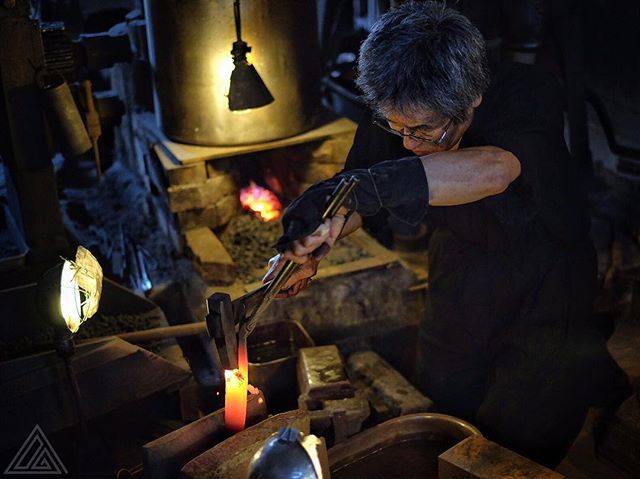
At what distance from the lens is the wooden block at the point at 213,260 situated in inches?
181

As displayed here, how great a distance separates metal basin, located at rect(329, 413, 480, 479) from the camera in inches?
120

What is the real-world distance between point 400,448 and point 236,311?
3.84 feet

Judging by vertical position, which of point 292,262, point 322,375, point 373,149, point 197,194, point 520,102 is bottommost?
point 322,375

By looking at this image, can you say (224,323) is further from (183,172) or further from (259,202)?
(259,202)

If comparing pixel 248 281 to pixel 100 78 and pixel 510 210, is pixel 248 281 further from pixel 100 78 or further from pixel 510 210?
pixel 100 78

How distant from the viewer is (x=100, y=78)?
8375 mm

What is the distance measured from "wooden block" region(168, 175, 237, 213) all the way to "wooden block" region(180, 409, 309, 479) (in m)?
2.52

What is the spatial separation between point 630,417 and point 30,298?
3.12 meters

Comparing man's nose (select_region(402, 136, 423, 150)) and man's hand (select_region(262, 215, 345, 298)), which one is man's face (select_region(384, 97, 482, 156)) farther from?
man's hand (select_region(262, 215, 345, 298))

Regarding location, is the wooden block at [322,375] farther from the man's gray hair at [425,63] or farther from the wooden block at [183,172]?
the wooden block at [183,172]

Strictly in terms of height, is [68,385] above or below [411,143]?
below

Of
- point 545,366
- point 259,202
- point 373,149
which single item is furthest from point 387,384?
point 259,202

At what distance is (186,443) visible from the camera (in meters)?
2.68

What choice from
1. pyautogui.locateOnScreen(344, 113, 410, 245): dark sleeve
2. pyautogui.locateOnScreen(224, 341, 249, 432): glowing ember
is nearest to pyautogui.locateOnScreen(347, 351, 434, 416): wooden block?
pyautogui.locateOnScreen(344, 113, 410, 245): dark sleeve
